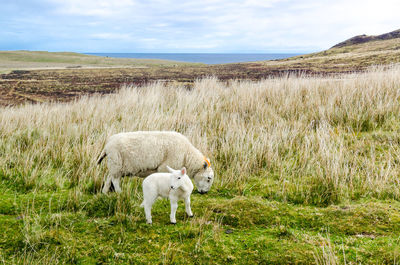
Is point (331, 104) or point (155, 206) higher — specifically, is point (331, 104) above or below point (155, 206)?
above

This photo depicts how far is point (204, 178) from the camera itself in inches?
165

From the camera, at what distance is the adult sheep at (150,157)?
13.0 ft

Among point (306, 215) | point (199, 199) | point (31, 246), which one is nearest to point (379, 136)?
point (306, 215)

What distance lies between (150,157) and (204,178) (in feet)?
2.66

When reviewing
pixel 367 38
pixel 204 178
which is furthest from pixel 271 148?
pixel 367 38

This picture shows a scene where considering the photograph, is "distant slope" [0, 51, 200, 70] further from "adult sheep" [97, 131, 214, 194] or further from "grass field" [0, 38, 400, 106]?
"adult sheep" [97, 131, 214, 194]

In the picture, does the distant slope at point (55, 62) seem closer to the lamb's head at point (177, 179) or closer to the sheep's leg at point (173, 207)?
the sheep's leg at point (173, 207)

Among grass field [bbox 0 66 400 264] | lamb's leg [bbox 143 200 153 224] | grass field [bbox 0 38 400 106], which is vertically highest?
grass field [bbox 0 38 400 106]

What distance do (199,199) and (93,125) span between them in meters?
4.90

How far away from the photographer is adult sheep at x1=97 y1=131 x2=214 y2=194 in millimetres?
3967

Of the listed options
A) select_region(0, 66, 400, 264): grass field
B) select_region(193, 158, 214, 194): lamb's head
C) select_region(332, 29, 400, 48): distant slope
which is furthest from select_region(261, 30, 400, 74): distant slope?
select_region(193, 158, 214, 194): lamb's head

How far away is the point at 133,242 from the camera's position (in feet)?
10.0

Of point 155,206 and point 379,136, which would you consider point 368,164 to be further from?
point 155,206

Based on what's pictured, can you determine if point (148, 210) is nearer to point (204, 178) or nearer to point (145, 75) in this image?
point (204, 178)
